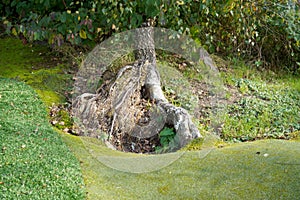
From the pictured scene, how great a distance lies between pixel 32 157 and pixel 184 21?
2.85 metres

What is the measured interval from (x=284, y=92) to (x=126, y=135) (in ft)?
7.73

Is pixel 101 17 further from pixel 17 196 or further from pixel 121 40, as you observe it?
pixel 17 196

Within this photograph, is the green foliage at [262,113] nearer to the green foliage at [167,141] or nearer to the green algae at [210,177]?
the green foliage at [167,141]

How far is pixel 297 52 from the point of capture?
6215 millimetres

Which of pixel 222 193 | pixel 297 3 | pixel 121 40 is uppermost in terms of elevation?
pixel 297 3

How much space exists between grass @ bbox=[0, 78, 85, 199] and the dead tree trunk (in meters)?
0.46

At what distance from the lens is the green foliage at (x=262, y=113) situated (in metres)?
4.39

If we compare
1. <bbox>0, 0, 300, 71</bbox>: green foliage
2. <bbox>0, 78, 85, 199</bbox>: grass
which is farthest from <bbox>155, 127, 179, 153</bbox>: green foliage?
<bbox>0, 0, 300, 71</bbox>: green foliage

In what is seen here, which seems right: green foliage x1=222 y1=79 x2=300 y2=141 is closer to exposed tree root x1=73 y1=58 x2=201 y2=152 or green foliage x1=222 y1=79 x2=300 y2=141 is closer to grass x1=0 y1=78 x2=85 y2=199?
exposed tree root x1=73 y1=58 x2=201 y2=152

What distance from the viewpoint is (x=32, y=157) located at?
2.99 meters

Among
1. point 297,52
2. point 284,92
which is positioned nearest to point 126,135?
point 284,92

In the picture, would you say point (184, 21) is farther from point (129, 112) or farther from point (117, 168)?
point (117, 168)

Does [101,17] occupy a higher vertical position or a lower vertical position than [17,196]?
higher

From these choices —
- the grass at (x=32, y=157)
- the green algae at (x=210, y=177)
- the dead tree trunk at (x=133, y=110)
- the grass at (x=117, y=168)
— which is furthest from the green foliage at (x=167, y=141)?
the grass at (x=32, y=157)
